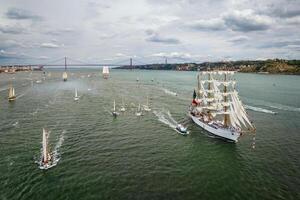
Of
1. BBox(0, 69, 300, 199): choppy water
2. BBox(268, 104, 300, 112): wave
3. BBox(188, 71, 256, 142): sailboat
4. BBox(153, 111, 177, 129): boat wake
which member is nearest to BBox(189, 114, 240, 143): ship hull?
BBox(188, 71, 256, 142): sailboat

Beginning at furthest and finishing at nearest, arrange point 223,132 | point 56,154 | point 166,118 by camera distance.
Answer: point 166,118, point 223,132, point 56,154

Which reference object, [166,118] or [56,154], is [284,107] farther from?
[56,154]

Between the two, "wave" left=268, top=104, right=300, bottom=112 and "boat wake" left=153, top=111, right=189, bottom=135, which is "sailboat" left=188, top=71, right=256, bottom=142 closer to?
"boat wake" left=153, top=111, right=189, bottom=135

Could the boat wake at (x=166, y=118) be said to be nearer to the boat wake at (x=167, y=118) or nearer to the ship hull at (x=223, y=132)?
the boat wake at (x=167, y=118)

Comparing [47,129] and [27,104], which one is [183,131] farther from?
[27,104]

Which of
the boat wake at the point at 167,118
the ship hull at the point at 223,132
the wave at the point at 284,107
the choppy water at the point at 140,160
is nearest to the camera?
the choppy water at the point at 140,160

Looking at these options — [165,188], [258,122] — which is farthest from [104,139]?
[258,122]

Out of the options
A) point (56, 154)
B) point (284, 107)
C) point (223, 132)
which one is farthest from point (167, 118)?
point (284, 107)

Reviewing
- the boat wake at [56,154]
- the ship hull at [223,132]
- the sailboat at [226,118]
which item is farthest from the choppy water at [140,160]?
the sailboat at [226,118]

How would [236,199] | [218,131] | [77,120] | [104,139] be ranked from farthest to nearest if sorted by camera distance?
[77,120]
[218,131]
[104,139]
[236,199]

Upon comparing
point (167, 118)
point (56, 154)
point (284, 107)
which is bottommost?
point (56, 154)

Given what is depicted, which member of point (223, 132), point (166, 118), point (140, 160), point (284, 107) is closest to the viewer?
point (140, 160)
